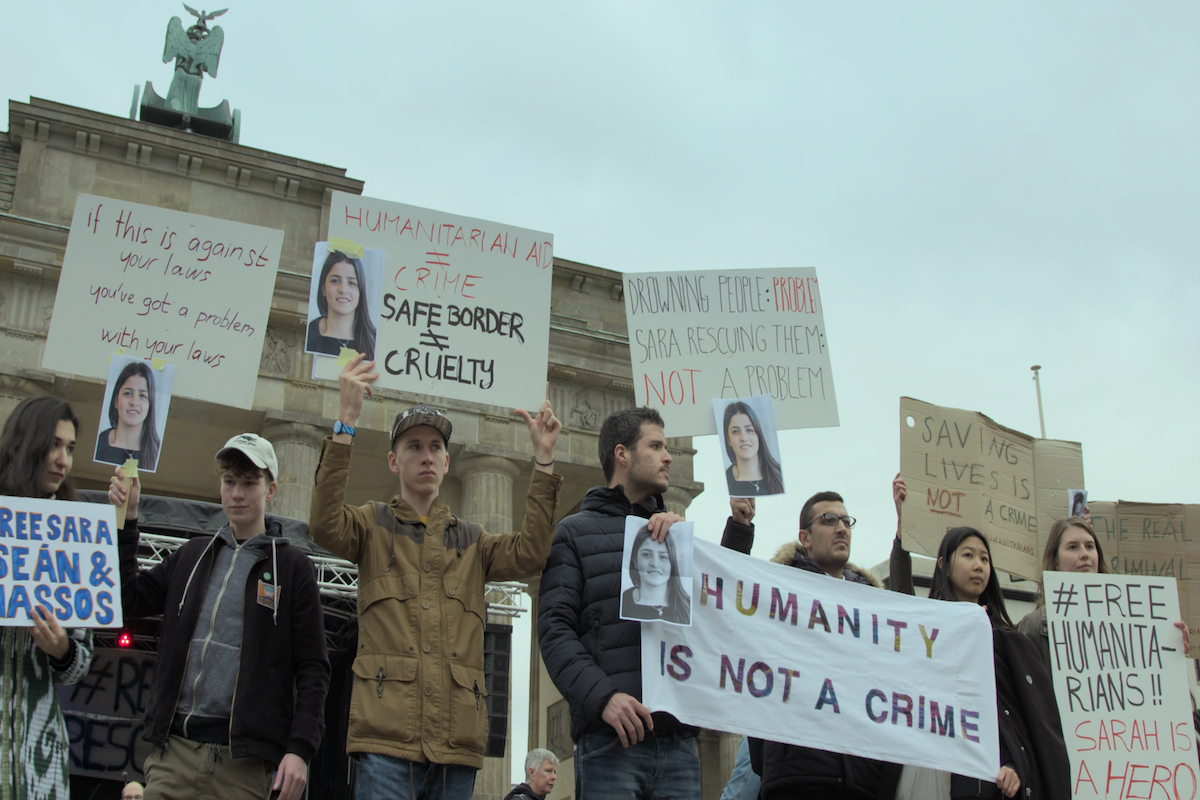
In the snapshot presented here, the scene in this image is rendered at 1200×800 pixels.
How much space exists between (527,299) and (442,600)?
2612 millimetres

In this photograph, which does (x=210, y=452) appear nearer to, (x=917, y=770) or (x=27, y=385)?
(x=27, y=385)

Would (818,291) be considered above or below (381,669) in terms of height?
above

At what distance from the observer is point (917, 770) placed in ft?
16.7

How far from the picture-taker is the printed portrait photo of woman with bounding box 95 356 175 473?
6.43 metres

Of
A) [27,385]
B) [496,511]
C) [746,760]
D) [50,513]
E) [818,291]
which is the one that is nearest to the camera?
[50,513]

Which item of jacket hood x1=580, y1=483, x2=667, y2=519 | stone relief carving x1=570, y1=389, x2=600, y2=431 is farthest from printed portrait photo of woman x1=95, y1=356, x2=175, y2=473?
stone relief carving x1=570, y1=389, x2=600, y2=431

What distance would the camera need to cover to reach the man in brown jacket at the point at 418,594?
438 centimetres

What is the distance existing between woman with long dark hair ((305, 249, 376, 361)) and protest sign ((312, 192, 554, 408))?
127 mm

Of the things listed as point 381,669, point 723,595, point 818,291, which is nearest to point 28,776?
point 381,669

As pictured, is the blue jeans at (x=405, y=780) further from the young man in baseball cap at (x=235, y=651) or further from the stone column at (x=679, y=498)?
the stone column at (x=679, y=498)

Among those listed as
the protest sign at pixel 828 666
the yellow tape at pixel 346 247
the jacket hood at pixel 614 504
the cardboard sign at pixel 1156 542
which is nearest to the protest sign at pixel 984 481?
the cardboard sign at pixel 1156 542

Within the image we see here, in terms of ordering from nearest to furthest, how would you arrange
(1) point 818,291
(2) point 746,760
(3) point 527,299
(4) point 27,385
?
(2) point 746,760 < (3) point 527,299 < (1) point 818,291 < (4) point 27,385

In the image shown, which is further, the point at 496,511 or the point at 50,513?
the point at 496,511

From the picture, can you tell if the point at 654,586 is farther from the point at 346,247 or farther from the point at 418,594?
the point at 346,247
